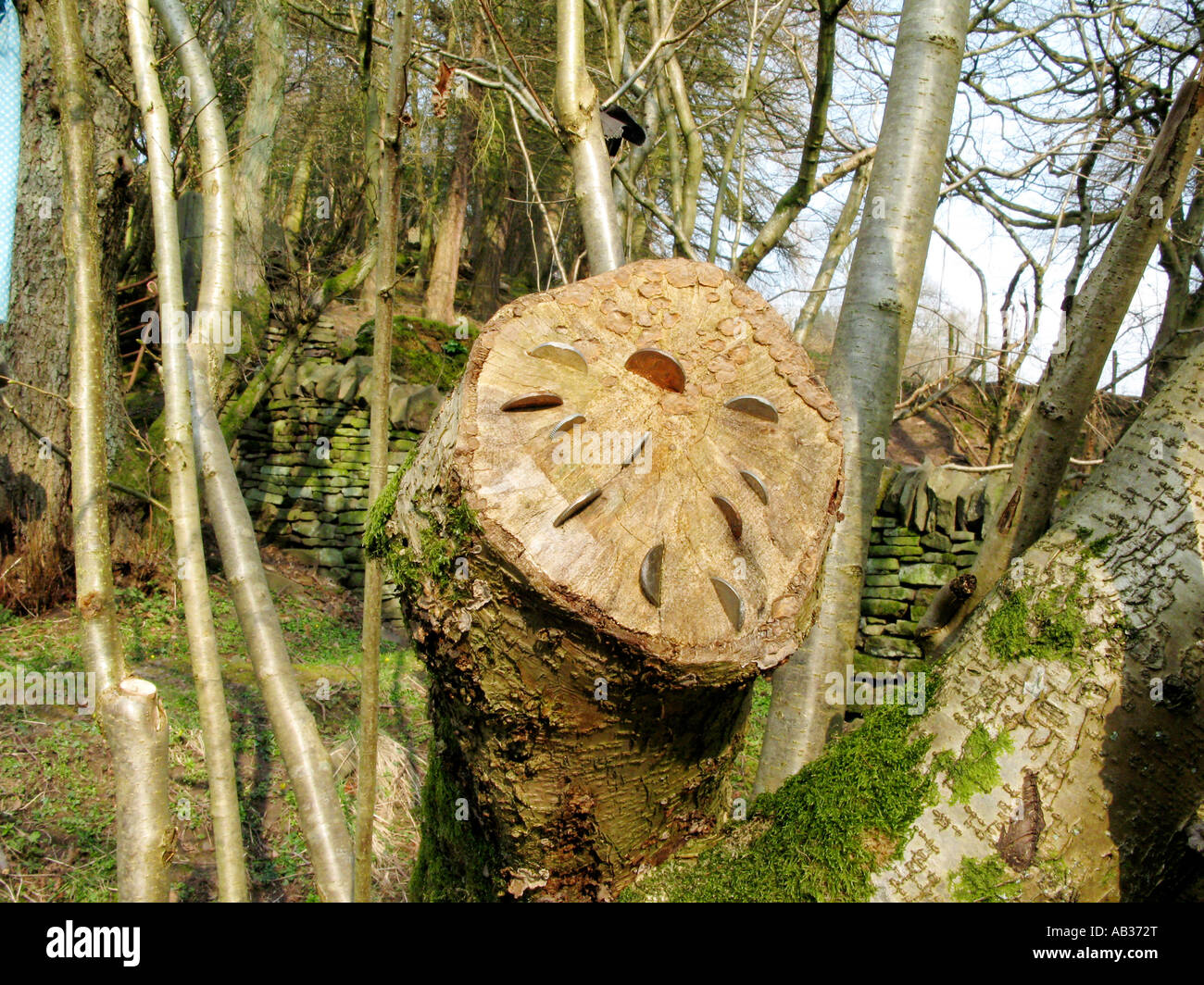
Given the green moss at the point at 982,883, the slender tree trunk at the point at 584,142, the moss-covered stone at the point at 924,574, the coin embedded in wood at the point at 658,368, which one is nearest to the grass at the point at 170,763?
the slender tree trunk at the point at 584,142

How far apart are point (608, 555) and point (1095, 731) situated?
0.77 metres

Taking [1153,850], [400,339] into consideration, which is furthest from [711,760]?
[400,339]

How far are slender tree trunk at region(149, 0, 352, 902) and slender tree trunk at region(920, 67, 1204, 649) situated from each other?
58.5 inches

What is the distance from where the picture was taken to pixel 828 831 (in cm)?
127

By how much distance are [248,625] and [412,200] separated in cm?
1432

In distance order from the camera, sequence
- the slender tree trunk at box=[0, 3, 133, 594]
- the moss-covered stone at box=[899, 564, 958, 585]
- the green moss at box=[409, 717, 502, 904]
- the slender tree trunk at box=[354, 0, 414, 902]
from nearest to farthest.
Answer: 1. the green moss at box=[409, 717, 502, 904]
2. the slender tree trunk at box=[354, 0, 414, 902]
3. the slender tree trunk at box=[0, 3, 133, 594]
4. the moss-covered stone at box=[899, 564, 958, 585]

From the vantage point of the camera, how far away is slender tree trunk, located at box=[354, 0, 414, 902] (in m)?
1.61

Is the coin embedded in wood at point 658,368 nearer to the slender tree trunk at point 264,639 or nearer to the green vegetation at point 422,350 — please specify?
the slender tree trunk at point 264,639

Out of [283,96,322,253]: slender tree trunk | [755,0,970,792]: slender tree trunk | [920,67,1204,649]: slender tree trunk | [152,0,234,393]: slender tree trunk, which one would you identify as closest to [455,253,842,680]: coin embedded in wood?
[920,67,1204,649]: slender tree trunk

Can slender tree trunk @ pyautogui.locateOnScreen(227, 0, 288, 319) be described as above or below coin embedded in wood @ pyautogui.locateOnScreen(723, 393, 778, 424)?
above

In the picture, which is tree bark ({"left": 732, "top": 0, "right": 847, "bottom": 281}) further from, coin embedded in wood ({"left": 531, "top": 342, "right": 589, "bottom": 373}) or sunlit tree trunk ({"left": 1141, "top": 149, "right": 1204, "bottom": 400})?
sunlit tree trunk ({"left": 1141, "top": 149, "right": 1204, "bottom": 400})

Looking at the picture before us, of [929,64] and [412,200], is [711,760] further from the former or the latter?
[412,200]

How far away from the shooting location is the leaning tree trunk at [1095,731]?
1155 millimetres

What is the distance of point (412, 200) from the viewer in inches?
583
